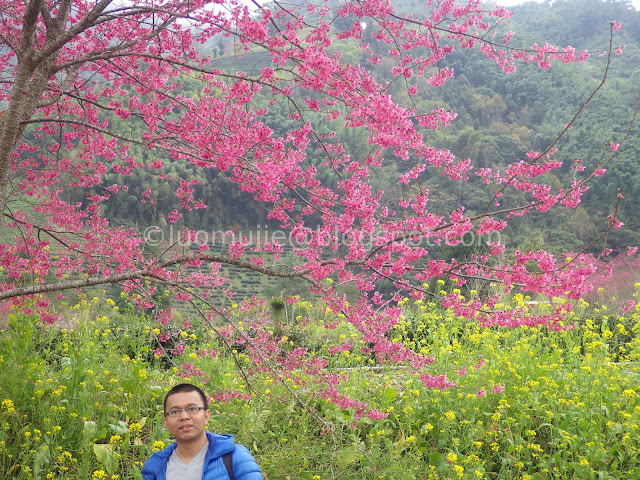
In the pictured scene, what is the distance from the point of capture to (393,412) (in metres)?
4.02

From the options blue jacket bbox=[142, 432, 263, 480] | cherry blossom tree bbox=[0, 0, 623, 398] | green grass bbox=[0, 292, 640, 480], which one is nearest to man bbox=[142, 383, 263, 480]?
blue jacket bbox=[142, 432, 263, 480]

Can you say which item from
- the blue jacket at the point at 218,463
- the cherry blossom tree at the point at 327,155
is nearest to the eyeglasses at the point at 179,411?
the blue jacket at the point at 218,463

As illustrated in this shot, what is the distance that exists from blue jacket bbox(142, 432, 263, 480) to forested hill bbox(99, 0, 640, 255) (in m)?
19.9

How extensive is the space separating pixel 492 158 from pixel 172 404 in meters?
37.0

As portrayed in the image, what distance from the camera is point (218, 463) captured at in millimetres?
1893

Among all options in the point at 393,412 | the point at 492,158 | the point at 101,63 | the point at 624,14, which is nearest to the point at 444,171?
the point at 393,412

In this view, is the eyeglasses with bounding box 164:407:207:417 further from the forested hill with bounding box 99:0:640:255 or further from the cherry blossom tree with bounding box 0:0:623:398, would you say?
the forested hill with bounding box 99:0:640:255

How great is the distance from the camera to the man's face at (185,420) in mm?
1896

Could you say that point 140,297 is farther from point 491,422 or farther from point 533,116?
point 533,116

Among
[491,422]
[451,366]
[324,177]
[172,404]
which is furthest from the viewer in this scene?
[324,177]

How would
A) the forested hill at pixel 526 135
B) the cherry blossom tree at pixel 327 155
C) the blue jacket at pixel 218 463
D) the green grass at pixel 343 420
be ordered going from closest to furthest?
the blue jacket at pixel 218 463
the cherry blossom tree at pixel 327 155
the green grass at pixel 343 420
the forested hill at pixel 526 135

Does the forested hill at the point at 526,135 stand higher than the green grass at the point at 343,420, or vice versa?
the forested hill at the point at 526,135

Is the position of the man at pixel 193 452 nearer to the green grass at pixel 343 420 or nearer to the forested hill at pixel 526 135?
the green grass at pixel 343 420

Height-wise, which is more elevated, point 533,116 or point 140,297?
point 533,116
